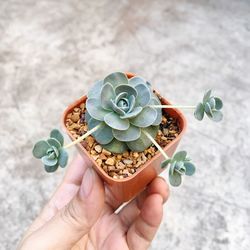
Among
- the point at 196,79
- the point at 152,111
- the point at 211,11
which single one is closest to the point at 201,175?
the point at 196,79

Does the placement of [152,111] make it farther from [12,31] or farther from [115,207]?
[12,31]

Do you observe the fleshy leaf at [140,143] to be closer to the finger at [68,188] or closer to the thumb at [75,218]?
the thumb at [75,218]

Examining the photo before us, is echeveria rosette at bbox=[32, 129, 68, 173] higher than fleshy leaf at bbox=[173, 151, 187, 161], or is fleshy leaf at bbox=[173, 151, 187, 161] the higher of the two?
echeveria rosette at bbox=[32, 129, 68, 173]

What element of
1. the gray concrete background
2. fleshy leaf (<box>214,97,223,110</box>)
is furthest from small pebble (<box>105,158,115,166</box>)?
the gray concrete background

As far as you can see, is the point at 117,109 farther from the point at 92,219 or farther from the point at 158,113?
the point at 92,219

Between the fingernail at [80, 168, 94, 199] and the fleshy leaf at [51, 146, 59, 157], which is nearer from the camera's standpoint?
the fleshy leaf at [51, 146, 59, 157]

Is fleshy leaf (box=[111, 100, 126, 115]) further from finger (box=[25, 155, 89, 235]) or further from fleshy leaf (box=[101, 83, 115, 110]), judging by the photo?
finger (box=[25, 155, 89, 235])

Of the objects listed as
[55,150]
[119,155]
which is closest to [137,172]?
[119,155]
